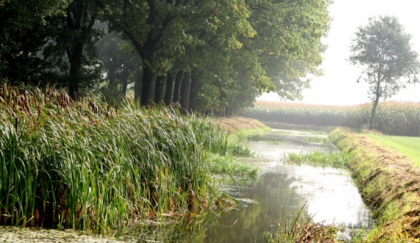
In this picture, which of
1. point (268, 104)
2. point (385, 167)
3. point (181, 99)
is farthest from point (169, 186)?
point (268, 104)

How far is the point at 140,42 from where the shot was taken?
24078 mm

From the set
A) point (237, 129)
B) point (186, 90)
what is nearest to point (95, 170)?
point (186, 90)

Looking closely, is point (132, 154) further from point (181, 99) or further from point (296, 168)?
point (181, 99)

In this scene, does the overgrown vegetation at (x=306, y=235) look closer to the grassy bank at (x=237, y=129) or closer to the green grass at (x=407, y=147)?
the green grass at (x=407, y=147)

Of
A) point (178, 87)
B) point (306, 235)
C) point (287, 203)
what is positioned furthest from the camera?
point (178, 87)

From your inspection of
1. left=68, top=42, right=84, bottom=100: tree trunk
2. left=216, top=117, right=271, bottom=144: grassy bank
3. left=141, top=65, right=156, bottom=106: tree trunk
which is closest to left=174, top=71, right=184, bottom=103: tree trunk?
left=216, top=117, right=271, bottom=144: grassy bank

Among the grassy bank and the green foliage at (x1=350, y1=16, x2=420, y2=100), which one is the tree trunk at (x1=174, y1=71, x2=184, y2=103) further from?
the green foliage at (x1=350, y1=16, x2=420, y2=100)

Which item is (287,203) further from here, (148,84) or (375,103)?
(375,103)

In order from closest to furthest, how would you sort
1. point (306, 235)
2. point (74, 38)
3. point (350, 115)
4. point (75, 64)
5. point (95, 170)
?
1. point (306, 235)
2. point (95, 170)
3. point (74, 38)
4. point (75, 64)
5. point (350, 115)

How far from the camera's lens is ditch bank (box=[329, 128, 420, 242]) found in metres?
7.32

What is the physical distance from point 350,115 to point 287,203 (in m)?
43.7

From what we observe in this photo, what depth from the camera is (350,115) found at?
5350 centimetres

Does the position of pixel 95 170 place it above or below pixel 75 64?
below

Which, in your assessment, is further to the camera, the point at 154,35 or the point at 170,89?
the point at 170,89
